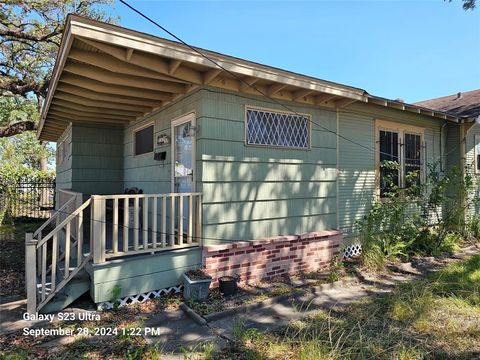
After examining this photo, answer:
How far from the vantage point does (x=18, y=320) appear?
141 inches

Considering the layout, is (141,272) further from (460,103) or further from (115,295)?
(460,103)

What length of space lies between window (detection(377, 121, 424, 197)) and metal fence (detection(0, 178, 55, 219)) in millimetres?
10642

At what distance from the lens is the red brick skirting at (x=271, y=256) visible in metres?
4.54

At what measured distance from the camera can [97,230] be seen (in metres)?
3.80

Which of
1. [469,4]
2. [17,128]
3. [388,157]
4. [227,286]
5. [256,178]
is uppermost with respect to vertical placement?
[469,4]

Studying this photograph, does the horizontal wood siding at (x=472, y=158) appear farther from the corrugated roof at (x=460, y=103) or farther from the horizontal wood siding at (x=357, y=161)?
the horizontal wood siding at (x=357, y=161)

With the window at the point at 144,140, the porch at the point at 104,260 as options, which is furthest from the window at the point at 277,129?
the window at the point at 144,140

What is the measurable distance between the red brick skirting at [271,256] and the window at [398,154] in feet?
6.42

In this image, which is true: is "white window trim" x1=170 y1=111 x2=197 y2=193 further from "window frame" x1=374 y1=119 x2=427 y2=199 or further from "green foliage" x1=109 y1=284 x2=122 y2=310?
"window frame" x1=374 y1=119 x2=427 y2=199

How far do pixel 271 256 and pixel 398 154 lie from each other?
162 inches

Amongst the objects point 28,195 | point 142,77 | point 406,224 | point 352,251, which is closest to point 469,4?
point 406,224

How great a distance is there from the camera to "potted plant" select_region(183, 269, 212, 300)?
13.2ft

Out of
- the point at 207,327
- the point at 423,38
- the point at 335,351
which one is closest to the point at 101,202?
the point at 207,327

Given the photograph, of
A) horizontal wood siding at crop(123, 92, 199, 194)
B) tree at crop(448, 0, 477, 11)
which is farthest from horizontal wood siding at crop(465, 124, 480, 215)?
horizontal wood siding at crop(123, 92, 199, 194)
